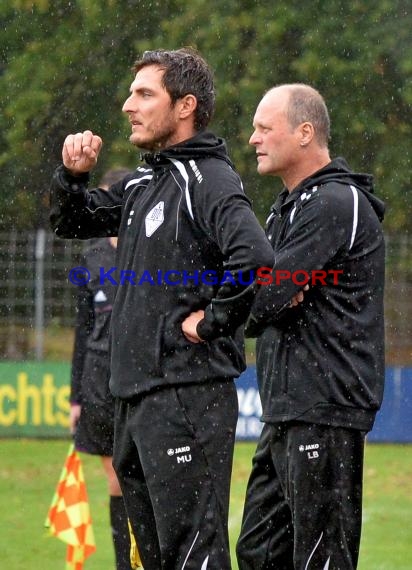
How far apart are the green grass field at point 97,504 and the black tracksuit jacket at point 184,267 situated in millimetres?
3098

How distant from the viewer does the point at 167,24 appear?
20.7 metres

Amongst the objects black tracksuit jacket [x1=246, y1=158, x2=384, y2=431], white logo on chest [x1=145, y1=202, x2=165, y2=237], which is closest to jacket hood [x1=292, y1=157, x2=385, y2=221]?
black tracksuit jacket [x1=246, y1=158, x2=384, y2=431]

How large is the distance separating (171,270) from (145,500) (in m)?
0.83

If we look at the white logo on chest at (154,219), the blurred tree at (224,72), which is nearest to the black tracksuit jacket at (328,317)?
the white logo on chest at (154,219)

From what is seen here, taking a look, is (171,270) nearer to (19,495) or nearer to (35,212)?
(19,495)

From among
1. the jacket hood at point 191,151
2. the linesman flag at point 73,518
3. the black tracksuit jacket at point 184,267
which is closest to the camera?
the black tracksuit jacket at point 184,267

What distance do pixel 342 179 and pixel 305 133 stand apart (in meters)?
0.27

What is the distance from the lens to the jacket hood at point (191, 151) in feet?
15.8

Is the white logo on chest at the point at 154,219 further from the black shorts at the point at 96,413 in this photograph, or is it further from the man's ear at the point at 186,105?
the black shorts at the point at 96,413

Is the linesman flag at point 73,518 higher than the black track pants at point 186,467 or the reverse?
the reverse

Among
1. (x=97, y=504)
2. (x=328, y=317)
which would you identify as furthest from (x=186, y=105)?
(x=97, y=504)

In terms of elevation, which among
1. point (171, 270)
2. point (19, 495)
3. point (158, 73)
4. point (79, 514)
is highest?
point (158, 73)

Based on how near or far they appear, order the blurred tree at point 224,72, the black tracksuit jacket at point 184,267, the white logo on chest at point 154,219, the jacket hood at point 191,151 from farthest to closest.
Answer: the blurred tree at point 224,72
the jacket hood at point 191,151
the white logo on chest at point 154,219
the black tracksuit jacket at point 184,267

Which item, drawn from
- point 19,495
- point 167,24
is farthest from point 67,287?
point 167,24
